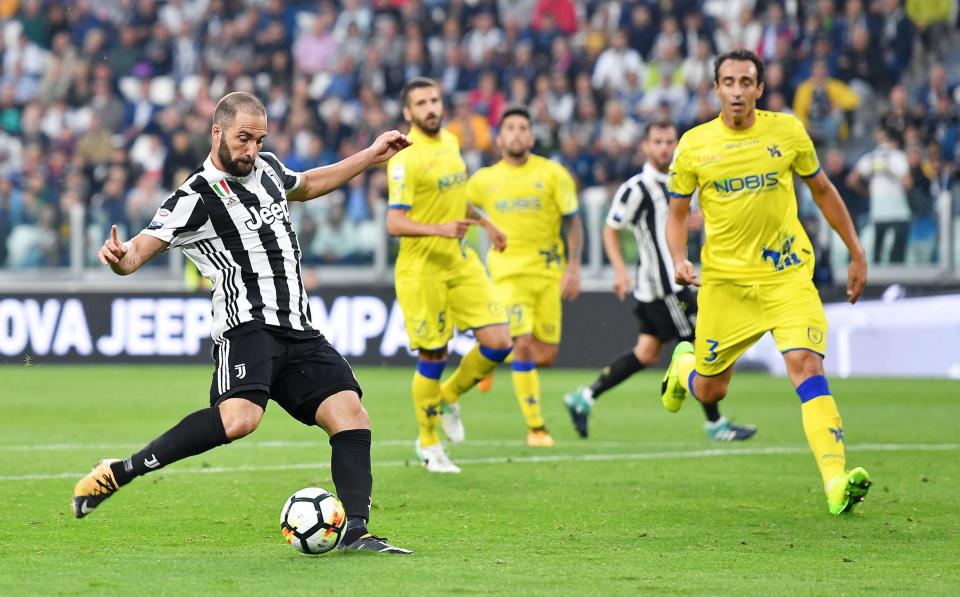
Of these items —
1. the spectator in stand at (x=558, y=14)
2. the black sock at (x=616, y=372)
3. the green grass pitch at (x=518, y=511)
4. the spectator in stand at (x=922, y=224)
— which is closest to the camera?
the green grass pitch at (x=518, y=511)

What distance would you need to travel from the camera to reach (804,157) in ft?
26.3

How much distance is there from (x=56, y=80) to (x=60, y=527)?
18224mm

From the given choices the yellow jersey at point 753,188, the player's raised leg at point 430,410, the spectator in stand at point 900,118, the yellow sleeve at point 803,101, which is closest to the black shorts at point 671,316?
the player's raised leg at point 430,410

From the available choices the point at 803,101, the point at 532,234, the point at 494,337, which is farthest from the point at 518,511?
the point at 803,101

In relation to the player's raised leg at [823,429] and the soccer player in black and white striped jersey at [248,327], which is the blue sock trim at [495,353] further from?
the soccer player in black and white striped jersey at [248,327]

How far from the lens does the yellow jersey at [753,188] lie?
805 cm

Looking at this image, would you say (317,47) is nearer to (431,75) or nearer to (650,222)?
(431,75)

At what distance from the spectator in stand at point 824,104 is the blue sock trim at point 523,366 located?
28.5ft

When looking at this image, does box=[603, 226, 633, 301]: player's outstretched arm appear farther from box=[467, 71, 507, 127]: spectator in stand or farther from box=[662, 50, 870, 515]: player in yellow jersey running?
box=[467, 71, 507, 127]: spectator in stand

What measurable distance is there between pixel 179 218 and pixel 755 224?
10.4 feet

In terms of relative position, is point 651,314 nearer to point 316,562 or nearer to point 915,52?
point 316,562

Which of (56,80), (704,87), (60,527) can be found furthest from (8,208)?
(60,527)

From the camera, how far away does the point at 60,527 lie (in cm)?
734

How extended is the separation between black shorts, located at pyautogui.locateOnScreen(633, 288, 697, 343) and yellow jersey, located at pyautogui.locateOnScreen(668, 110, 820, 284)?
382 centimetres
